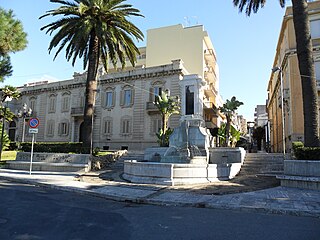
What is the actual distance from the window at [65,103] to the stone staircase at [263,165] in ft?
85.4

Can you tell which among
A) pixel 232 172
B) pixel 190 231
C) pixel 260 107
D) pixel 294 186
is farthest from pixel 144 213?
pixel 260 107

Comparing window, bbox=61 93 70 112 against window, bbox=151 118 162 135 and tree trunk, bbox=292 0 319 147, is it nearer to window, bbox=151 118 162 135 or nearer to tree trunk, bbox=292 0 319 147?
window, bbox=151 118 162 135

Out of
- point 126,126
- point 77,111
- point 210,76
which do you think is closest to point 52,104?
point 77,111

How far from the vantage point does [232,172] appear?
43.5 ft

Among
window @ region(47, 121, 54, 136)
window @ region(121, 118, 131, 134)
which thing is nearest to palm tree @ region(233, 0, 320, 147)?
window @ region(121, 118, 131, 134)

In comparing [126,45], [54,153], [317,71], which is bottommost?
[54,153]

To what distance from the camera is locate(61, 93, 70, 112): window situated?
116 ft

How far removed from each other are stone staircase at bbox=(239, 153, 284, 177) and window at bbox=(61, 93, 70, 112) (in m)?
26.0

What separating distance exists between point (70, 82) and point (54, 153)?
20.6m

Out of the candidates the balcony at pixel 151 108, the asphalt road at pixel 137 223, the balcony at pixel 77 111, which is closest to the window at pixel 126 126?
the balcony at pixel 151 108

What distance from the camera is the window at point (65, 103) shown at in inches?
1398

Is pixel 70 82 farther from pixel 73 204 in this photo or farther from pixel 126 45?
pixel 73 204

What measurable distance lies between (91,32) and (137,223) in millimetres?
17036

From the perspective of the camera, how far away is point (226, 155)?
17.7 m
